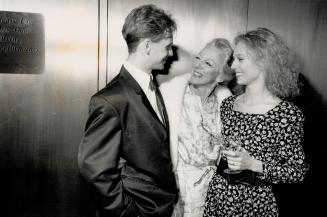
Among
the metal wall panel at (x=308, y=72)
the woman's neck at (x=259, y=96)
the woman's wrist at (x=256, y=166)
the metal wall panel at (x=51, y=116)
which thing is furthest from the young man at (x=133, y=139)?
the metal wall panel at (x=308, y=72)

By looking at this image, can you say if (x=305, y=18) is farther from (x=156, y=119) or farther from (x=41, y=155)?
(x=41, y=155)

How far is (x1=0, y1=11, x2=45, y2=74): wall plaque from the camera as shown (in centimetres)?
235

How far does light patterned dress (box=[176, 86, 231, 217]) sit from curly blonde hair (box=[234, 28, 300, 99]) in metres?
0.50

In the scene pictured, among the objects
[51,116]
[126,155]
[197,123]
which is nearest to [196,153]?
[197,123]

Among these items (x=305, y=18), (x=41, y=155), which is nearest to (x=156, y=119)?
(x=41, y=155)

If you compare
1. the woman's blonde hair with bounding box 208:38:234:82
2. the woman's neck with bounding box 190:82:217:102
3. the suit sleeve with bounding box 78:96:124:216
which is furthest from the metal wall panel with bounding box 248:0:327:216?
the suit sleeve with bounding box 78:96:124:216

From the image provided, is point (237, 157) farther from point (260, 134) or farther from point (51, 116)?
point (51, 116)

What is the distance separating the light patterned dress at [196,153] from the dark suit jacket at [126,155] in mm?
385

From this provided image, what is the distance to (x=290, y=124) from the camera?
5.76 ft

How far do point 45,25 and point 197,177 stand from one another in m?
1.61

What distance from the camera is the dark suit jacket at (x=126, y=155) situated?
1.54 meters

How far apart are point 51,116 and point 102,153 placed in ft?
3.70

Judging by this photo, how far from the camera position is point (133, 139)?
5.31 ft

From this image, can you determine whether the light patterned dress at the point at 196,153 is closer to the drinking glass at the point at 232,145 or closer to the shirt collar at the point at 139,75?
the drinking glass at the point at 232,145
